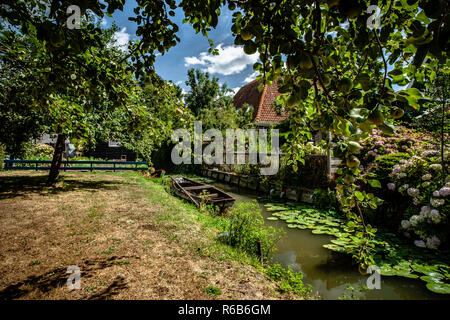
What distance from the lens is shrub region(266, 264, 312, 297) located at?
3.32 m

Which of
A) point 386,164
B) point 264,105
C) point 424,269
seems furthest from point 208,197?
point 264,105

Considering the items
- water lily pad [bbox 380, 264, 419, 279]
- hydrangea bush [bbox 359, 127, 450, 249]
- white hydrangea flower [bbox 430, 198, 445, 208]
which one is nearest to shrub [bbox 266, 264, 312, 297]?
water lily pad [bbox 380, 264, 419, 279]

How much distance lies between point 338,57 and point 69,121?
9.83 feet

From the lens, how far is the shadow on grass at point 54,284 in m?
2.67

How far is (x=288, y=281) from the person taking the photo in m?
3.62

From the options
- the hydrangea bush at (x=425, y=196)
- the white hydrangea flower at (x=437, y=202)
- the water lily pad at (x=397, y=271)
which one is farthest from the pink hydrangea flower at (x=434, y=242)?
the water lily pad at (x=397, y=271)

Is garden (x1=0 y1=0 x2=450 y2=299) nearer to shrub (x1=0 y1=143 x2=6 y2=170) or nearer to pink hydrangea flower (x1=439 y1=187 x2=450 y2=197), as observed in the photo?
pink hydrangea flower (x1=439 y1=187 x2=450 y2=197)

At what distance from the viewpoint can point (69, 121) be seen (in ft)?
8.64

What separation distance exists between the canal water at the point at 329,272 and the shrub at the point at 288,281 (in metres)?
0.46

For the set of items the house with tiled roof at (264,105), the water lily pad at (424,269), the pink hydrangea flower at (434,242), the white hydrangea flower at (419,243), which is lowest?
the water lily pad at (424,269)

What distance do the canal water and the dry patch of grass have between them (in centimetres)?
132

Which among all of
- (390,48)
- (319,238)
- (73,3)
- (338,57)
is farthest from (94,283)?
(319,238)

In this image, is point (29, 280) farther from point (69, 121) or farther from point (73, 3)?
point (73, 3)

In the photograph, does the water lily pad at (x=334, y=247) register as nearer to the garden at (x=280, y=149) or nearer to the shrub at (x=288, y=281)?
the garden at (x=280, y=149)
